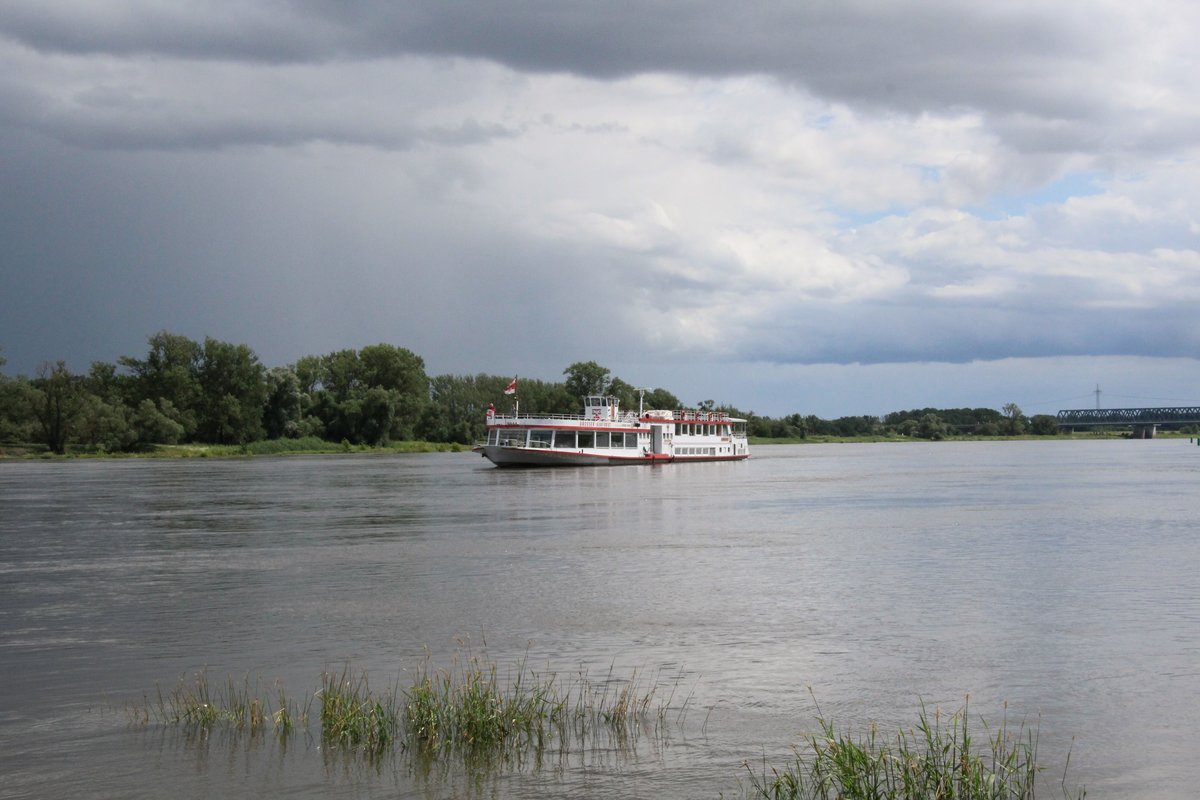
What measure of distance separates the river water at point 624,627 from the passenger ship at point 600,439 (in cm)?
5528

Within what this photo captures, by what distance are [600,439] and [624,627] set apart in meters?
93.4

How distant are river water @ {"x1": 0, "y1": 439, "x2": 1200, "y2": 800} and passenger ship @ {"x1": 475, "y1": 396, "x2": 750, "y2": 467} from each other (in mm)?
55279

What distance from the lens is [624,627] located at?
2327cm

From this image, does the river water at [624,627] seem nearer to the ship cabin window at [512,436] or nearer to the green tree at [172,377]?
the ship cabin window at [512,436]

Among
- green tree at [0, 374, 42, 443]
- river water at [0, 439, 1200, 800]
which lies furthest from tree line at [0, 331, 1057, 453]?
river water at [0, 439, 1200, 800]

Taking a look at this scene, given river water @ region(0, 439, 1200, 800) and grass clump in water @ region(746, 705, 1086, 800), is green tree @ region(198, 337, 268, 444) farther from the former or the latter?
grass clump in water @ region(746, 705, 1086, 800)

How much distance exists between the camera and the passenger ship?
110 meters

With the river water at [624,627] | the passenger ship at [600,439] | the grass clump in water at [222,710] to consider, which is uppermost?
the passenger ship at [600,439]

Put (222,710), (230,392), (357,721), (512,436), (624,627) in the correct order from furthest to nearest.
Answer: (230,392) < (512,436) < (624,627) < (222,710) < (357,721)

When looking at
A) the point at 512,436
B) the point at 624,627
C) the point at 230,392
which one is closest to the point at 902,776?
the point at 624,627

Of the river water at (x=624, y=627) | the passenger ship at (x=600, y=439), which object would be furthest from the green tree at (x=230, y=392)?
the river water at (x=624, y=627)

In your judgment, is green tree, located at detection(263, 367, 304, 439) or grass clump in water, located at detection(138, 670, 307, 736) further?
green tree, located at detection(263, 367, 304, 439)

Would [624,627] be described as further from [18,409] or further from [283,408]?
[283,408]

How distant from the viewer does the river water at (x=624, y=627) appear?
1390 centimetres
